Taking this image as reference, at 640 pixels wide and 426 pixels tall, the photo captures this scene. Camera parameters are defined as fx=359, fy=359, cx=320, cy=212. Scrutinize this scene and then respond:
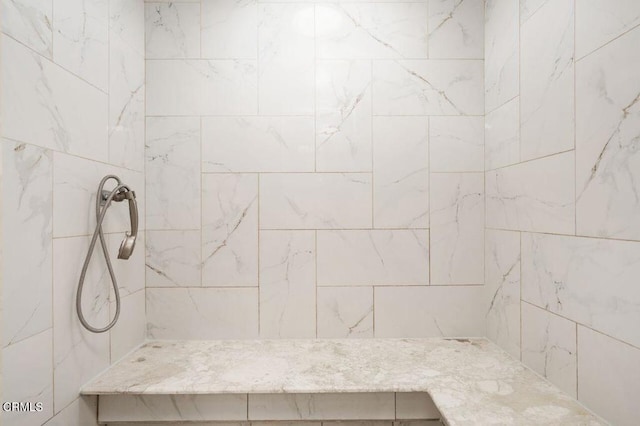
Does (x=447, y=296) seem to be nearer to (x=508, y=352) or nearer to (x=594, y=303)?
(x=508, y=352)

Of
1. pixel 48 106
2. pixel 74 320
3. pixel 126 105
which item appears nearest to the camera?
pixel 48 106

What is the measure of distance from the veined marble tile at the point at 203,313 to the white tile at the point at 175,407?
17.8 inches

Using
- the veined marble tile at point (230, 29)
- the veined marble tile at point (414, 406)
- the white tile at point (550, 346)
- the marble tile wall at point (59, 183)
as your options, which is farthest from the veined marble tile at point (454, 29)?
the veined marble tile at point (414, 406)

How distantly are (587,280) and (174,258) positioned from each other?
179 centimetres

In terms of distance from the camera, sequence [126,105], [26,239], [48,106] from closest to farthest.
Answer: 1. [26,239]
2. [48,106]
3. [126,105]

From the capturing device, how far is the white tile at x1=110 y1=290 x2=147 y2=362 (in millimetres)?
1612

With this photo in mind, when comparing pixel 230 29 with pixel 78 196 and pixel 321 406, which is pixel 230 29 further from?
pixel 321 406

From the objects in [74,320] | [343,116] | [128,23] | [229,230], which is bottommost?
[74,320]

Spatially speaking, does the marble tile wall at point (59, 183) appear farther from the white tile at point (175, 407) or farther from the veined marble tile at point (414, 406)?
the veined marble tile at point (414, 406)

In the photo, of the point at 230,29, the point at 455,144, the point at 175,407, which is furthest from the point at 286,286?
the point at 230,29

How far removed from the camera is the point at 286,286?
6.17 ft

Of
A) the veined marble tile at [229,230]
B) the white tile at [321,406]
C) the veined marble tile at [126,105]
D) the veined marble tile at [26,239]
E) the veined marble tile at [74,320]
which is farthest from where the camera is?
the veined marble tile at [229,230]

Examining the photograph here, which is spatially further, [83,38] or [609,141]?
[83,38]

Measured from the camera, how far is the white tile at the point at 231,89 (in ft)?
6.17
